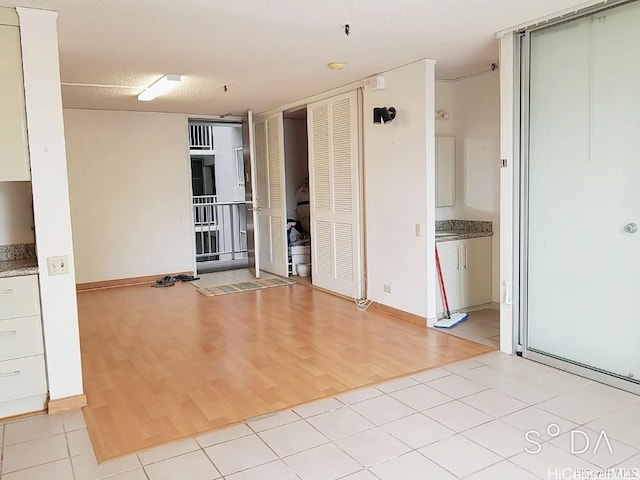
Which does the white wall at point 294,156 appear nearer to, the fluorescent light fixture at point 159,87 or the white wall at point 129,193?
the white wall at point 129,193

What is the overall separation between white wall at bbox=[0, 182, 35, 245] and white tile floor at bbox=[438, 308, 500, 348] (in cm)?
350

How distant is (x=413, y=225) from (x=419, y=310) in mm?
798

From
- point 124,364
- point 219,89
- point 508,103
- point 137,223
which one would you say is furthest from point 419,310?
point 137,223

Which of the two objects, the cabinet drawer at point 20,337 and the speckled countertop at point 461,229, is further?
the speckled countertop at point 461,229

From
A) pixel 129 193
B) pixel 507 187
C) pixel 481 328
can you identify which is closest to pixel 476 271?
pixel 481 328

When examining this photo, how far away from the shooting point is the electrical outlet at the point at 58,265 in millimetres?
3037

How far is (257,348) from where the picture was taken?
416cm

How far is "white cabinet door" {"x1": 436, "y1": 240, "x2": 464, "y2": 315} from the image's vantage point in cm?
478

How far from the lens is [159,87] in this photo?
5.15 metres

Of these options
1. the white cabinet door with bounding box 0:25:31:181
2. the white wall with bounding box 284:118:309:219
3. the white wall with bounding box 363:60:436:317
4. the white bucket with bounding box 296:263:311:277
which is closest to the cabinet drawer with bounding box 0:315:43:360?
the white cabinet door with bounding box 0:25:31:181

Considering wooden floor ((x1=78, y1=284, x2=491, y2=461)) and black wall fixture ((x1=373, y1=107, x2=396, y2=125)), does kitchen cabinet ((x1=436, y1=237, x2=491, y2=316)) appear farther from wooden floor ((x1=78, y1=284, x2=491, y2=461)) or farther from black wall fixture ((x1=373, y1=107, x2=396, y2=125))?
black wall fixture ((x1=373, y1=107, x2=396, y2=125))

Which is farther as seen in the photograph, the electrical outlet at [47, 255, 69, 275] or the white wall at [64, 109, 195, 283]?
the white wall at [64, 109, 195, 283]

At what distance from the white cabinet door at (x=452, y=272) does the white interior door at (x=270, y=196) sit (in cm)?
295

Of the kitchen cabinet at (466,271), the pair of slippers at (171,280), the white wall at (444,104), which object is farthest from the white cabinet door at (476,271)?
the pair of slippers at (171,280)
